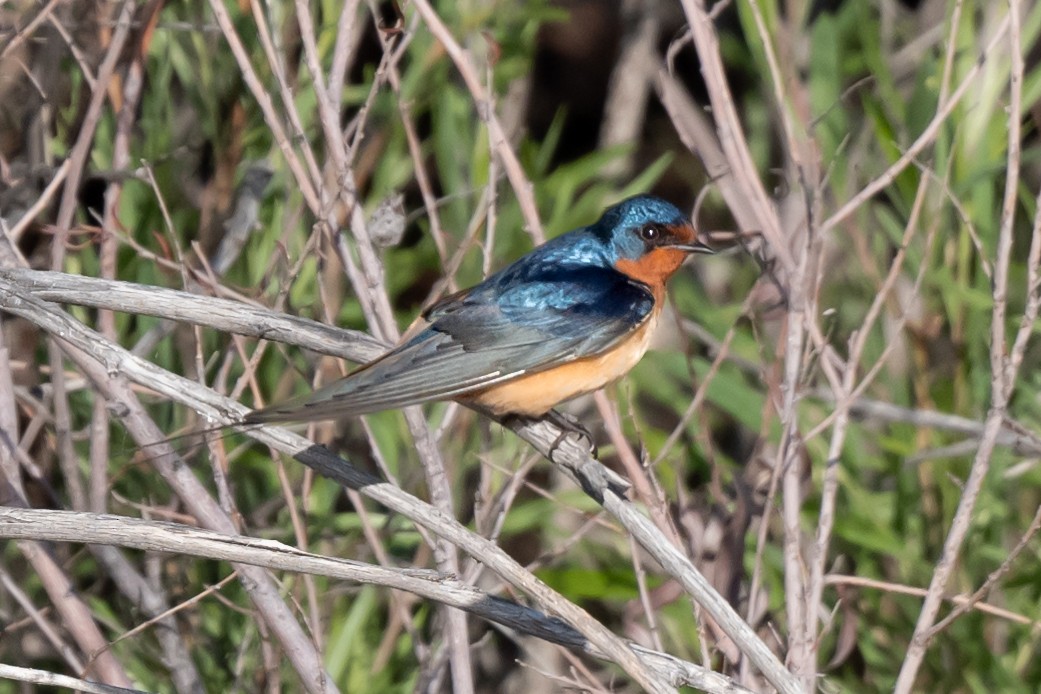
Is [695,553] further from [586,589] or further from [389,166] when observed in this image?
[389,166]

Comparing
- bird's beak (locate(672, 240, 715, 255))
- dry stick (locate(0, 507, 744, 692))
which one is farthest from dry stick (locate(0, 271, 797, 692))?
bird's beak (locate(672, 240, 715, 255))

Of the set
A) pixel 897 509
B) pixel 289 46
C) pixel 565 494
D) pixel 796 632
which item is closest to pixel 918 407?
pixel 897 509

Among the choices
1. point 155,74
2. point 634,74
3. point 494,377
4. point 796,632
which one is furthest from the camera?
point 634,74

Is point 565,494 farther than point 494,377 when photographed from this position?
Yes

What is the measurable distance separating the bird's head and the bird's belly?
0.37 meters

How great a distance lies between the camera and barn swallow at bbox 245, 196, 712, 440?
2.77 metres

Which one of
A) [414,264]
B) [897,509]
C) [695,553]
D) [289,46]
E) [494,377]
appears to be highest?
[289,46]

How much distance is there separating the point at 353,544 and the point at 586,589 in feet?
2.18

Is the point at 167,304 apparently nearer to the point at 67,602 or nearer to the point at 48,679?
the point at 48,679

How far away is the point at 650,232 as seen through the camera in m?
3.36

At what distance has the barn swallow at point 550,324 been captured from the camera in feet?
9.10

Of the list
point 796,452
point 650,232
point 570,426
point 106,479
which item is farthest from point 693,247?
point 106,479

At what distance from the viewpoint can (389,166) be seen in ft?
13.1

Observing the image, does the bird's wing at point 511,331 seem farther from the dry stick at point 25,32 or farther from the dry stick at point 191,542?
the dry stick at point 25,32
